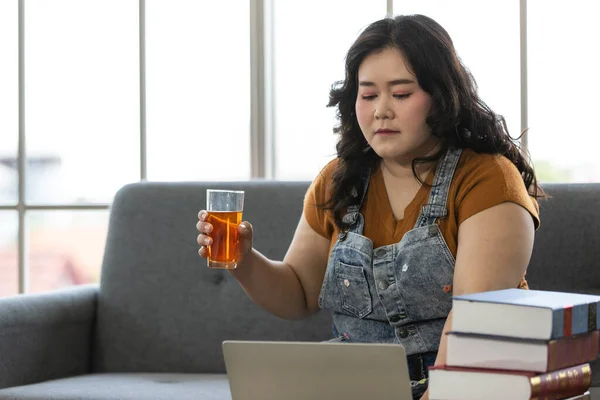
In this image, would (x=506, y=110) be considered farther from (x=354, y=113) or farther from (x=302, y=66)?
(x=354, y=113)

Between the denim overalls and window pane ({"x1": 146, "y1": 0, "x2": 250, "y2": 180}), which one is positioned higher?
window pane ({"x1": 146, "y1": 0, "x2": 250, "y2": 180})

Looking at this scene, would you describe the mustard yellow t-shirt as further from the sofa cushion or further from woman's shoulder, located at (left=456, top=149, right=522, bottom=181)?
the sofa cushion

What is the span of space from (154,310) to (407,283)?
939 mm

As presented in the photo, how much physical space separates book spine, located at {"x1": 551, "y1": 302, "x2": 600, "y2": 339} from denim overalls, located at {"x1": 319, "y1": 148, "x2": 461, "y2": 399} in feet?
1.85

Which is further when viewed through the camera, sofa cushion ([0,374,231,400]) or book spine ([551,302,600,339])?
sofa cushion ([0,374,231,400])

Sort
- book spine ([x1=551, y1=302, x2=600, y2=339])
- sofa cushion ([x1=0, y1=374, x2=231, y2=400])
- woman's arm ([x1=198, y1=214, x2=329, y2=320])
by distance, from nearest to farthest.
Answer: book spine ([x1=551, y1=302, x2=600, y2=339]) → woman's arm ([x1=198, y1=214, x2=329, y2=320]) → sofa cushion ([x1=0, y1=374, x2=231, y2=400])

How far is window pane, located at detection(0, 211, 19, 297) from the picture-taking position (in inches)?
127

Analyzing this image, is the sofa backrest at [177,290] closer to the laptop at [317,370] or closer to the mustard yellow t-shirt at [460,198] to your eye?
the mustard yellow t-shirt at [460,198]

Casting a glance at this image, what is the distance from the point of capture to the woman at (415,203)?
1775 millimetres

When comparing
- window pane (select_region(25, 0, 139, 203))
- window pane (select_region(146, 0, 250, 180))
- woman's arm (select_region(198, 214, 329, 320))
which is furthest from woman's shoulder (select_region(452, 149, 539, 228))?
window pane (select_region(25, 0, 139, 203))

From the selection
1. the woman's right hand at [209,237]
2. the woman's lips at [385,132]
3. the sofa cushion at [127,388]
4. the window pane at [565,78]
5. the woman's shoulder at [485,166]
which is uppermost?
the window pane at [565,78]

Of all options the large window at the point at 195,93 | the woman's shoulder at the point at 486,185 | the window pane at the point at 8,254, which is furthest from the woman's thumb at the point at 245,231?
the window pane at the point at 8,254

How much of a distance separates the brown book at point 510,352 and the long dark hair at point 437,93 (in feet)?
2.39

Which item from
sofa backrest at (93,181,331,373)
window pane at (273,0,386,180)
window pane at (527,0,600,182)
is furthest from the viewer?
window pane at (273,0,386,180)
